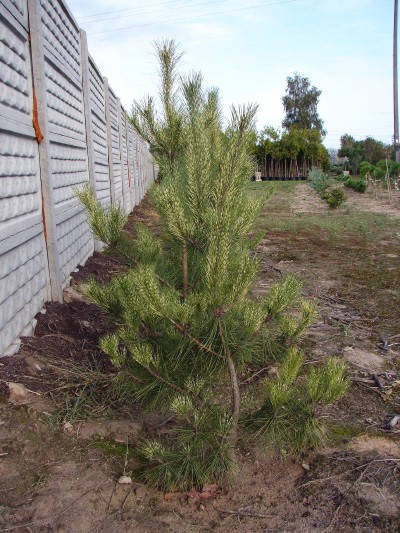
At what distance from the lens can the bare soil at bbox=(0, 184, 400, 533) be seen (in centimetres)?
187

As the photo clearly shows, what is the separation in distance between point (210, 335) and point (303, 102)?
51.9m

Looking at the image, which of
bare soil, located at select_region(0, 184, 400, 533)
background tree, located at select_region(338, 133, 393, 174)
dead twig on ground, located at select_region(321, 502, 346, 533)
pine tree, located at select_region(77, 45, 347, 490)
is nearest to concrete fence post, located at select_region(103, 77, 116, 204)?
bare soil, located at select_region(0, 184, 400, 533)

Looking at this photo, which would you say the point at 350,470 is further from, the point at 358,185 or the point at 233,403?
the point at 358,185

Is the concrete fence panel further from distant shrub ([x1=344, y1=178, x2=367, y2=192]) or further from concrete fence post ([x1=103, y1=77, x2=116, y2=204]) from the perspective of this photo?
distant shrub ([x1=344, y1=178, x2=367, y2=192])

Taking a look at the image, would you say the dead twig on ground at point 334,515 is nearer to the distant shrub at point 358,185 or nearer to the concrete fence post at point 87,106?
the concrete fence post at point 87,106

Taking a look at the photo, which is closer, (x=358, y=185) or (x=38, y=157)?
(x=38, y=157)

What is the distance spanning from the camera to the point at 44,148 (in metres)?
3.64

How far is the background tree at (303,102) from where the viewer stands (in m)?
50.2

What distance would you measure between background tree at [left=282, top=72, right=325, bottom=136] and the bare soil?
4998 centimetres

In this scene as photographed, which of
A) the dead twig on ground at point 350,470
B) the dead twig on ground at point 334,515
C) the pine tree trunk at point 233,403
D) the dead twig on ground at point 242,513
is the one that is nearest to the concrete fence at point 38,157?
the pine tree trunk at point 233,403

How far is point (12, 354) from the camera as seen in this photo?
2801mm

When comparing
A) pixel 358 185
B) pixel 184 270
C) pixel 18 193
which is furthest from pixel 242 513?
pixel 358 185

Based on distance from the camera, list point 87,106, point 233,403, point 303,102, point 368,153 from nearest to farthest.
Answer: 1. point 233,403
2. point 87,106
3. point 368,153
4. point 303,102

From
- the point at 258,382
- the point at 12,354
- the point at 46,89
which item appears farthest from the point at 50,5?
the point at 258,382
